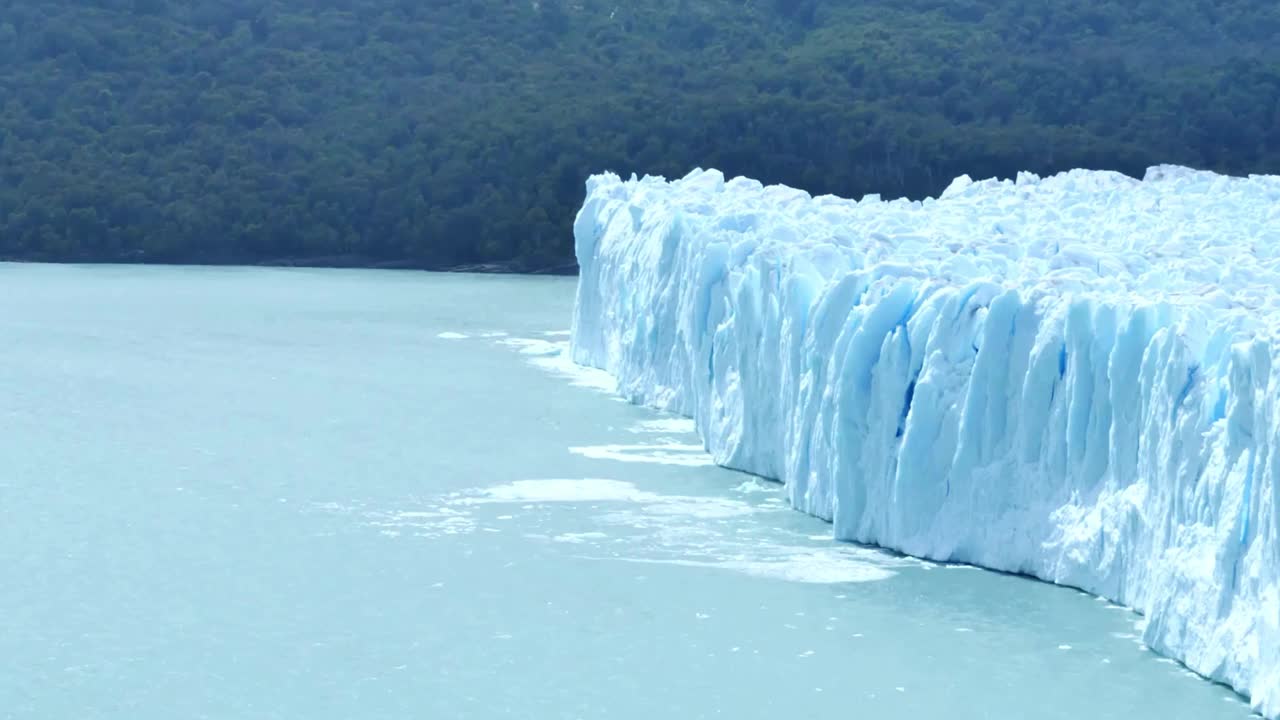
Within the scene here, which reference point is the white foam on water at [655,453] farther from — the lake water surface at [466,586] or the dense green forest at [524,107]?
the dense green forest at [524,107]

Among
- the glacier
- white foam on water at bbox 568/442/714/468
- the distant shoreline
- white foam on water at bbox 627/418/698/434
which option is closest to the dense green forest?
the distant shoreline

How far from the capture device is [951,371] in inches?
332

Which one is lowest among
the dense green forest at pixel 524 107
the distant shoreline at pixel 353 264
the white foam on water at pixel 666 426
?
the white foam on water at pixel 666 426

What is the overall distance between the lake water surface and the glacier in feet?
0.71

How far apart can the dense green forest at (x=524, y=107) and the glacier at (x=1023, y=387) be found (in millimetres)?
18335

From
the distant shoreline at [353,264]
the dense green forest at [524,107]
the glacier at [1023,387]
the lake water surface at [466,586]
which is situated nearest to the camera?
the glacier at [1023,387]

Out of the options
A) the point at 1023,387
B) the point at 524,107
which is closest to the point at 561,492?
the point at 1023,387

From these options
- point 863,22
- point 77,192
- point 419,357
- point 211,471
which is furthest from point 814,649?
point 863,22

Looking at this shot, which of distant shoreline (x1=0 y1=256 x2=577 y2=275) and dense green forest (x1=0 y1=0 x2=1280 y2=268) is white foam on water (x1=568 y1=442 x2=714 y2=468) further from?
dense green forest (x1=0 y1=0 x2=1280 y2=268)

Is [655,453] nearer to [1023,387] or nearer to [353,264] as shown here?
[1023,387]

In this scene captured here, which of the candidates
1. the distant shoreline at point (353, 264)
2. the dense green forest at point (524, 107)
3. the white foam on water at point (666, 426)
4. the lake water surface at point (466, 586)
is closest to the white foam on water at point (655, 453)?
the lake water surface at point (466, 586)

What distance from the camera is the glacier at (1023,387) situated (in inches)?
260

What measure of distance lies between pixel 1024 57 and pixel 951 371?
91.7 ft

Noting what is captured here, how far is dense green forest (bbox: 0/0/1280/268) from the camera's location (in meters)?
31.1
